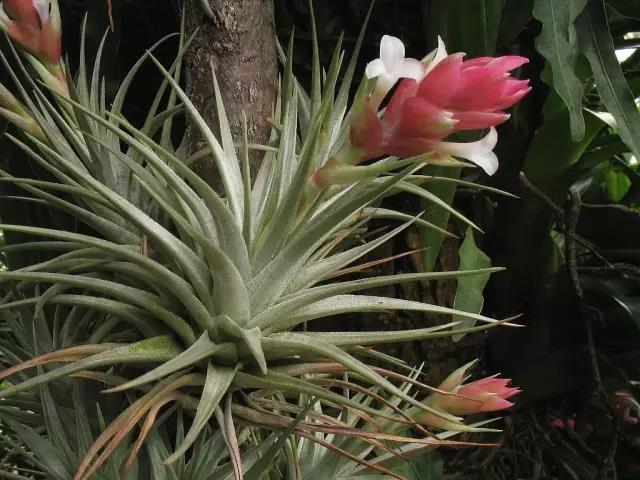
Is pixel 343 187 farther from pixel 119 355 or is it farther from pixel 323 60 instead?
pixel 323 60

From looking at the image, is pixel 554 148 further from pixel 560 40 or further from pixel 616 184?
pixel 616 184

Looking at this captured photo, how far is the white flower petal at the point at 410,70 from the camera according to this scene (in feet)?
1.39

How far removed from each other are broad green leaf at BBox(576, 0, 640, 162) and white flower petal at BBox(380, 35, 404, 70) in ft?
1.28

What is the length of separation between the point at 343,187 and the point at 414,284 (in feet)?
1.49

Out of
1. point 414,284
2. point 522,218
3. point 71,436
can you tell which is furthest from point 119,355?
point 522,218

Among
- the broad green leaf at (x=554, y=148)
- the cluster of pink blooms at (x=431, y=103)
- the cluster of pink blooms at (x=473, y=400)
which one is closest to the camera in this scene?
the cluster of pink blooms at (x=431, y=103)

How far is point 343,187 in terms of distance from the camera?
51 centimetres

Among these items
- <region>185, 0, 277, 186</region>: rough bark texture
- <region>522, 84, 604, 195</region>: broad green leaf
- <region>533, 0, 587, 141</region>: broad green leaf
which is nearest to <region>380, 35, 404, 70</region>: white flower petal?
<region>185, 0, 277, 186</region>: rough bark texture

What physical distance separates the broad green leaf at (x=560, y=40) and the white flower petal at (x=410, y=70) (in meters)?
0.31

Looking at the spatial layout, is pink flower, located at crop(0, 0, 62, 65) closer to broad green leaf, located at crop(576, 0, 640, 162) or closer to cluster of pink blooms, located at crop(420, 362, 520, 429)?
cluster of pink blooms, located at crop(420, 362, 520, 429)

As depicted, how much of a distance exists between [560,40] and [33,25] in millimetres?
531

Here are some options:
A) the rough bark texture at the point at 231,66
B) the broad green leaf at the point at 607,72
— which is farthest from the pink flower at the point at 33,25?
the broad green leaf at the point at 607,72

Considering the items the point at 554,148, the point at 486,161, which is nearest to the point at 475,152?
the point at 486,161

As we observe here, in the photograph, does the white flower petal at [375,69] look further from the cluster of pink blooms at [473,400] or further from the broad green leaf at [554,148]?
the broad green leaf at [554,148]
